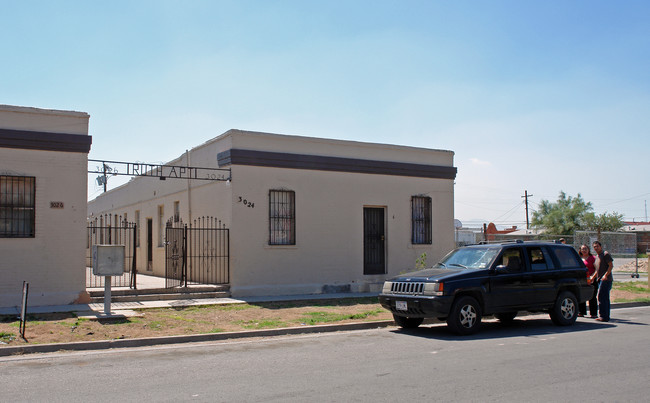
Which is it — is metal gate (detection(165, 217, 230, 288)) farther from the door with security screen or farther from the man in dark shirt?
the man in dark shirt

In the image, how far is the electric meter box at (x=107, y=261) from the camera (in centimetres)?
1280

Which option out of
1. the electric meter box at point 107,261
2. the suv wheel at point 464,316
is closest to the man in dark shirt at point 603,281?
the suv wheel at point 464,316

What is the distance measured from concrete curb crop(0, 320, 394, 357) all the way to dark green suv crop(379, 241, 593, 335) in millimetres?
902

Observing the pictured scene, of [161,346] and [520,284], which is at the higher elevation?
[520,284]

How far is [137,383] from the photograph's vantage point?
7.25m

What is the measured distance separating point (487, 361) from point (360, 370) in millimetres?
1909

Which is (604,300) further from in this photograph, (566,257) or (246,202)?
(246,202)

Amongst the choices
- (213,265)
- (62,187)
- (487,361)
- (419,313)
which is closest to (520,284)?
(419,313)

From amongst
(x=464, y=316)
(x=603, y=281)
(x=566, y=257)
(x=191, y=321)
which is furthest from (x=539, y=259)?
(x=191, y=321)

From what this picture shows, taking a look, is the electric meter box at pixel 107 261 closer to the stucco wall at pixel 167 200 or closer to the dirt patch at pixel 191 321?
the dirt patch at pixel 191 321

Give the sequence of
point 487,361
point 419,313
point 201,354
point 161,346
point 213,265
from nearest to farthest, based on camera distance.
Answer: point 487,361 < point 201,354 < point 161,346 < point 419,313 < point 213,265

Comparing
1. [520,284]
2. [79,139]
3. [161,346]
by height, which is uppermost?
[79,139]

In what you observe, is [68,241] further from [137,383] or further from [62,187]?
[137,383]

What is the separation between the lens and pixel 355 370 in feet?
26.0
